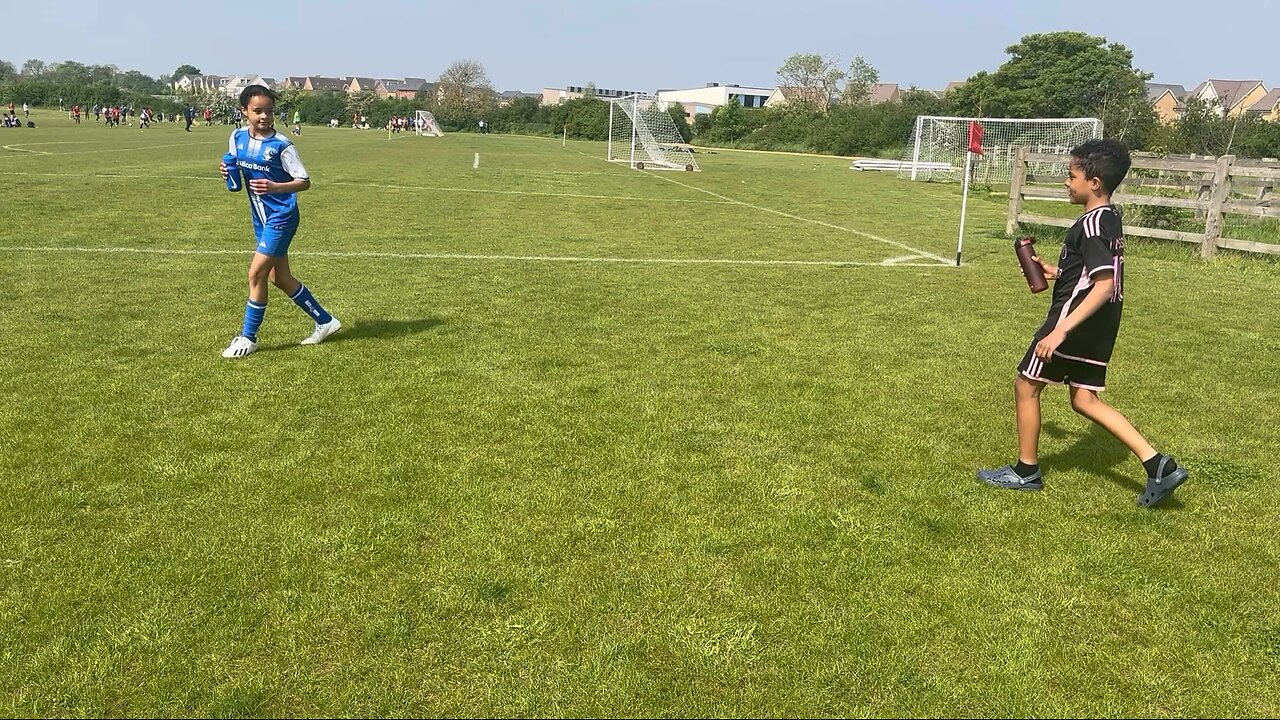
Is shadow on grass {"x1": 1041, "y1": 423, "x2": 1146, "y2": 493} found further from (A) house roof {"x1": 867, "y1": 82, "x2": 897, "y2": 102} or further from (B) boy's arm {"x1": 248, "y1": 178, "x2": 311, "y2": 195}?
(A) house roof {"x1": 867, "y1": 82, "x2": 897, "y2": 102}

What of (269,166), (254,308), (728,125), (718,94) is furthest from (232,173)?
(718,94)

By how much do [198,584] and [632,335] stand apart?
4.90m

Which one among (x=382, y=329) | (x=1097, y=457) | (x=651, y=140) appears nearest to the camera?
(x=1097, y=457)

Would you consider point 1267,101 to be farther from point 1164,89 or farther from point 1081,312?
point 1081,312

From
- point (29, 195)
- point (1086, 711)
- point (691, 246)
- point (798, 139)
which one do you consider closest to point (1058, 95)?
point (798, 139)

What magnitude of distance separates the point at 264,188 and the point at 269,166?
242 mm

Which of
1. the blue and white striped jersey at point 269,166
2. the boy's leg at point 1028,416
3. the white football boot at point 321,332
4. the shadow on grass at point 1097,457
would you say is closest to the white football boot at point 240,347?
the white football boot at point 321,332

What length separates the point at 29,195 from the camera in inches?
640

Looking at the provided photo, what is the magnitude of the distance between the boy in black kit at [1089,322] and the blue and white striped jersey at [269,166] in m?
5.49

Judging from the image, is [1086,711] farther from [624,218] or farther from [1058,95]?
[1058,95]

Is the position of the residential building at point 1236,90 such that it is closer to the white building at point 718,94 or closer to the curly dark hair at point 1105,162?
the white building at point 718,94

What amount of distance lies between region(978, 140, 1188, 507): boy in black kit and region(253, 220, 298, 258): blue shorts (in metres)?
5.52

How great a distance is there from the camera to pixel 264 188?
6.52 m

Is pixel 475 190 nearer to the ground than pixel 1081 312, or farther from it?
farther from it
